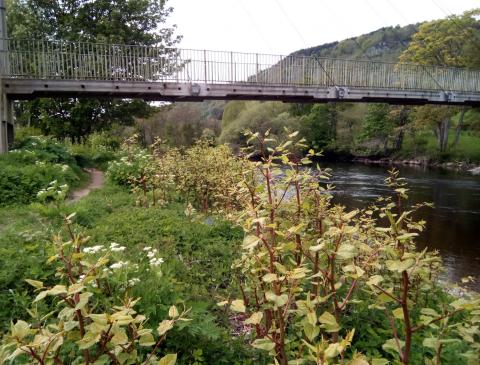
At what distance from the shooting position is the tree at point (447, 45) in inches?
1336

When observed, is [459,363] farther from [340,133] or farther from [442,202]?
[340,133]

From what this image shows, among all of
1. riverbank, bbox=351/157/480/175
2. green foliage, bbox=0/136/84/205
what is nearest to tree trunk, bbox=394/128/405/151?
riverbank, bbox=351/157/480/175

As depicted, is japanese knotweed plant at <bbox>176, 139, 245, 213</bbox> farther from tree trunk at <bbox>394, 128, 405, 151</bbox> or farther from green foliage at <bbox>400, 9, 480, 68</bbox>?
tree trunk at <bbox>394, 128, 405, 151</bbox>

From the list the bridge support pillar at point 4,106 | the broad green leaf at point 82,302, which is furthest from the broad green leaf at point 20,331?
the bridge support pillar at point 4,106

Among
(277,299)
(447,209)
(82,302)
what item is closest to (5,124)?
(82,302)

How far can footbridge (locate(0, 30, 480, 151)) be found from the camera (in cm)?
1307

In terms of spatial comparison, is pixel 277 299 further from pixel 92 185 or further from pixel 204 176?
pixel 92 185

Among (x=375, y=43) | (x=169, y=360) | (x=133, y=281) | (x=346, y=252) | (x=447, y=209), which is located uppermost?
(x=375, y=43)

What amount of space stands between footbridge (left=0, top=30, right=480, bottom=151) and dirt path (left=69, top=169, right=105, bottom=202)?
2596 millimetres

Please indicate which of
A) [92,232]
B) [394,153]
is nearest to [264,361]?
[92,232]

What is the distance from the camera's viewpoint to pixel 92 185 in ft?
34.8

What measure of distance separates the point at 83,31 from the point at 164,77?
475 cm

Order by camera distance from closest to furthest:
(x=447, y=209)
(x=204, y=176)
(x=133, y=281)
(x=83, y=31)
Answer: (x=133, y=281) < (x=204, y=176) < (x=447, y=209) < (x=83, y=31)

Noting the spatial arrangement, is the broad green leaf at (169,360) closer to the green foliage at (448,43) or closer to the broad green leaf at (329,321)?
the broad green leaf at (329,321)
